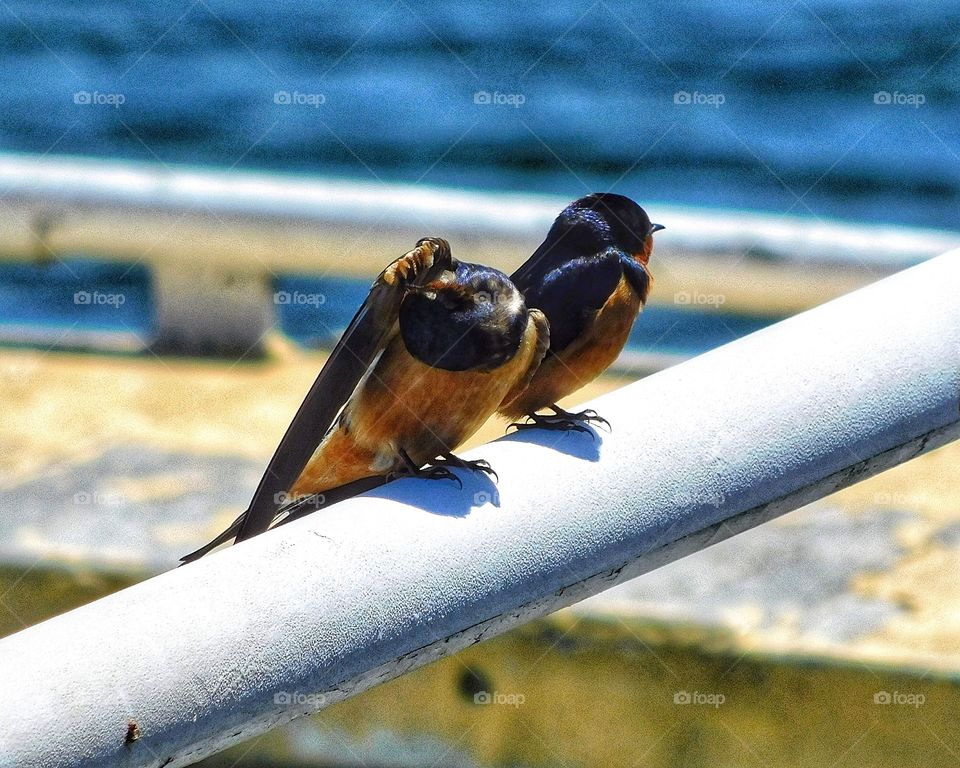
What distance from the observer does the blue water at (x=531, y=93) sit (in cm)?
1126

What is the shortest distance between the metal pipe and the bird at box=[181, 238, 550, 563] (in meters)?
0.75

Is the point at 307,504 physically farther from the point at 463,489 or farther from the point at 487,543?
the point at 487,543

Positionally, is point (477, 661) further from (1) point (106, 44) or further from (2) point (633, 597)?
(1) point (106, 44)

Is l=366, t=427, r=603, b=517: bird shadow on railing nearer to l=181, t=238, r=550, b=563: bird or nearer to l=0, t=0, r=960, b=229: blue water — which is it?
l=181, t=238, r=550, b=563: bird

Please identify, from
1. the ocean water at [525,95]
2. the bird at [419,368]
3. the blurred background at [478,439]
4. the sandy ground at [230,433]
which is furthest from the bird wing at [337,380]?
the ocean water at [525,95]

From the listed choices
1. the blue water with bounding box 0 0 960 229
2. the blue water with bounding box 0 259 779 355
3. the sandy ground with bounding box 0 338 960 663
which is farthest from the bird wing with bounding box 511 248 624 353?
the blue water with bounding box 0 0 960 229

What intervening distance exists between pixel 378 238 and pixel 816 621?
1771 mm

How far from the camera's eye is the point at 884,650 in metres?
2.84

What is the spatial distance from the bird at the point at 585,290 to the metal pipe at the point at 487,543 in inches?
51.3

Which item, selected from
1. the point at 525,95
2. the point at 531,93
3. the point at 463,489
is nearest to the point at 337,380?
the point at 463,489

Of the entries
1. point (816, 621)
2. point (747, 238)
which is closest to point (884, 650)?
point (816, 621)

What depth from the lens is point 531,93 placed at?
12875 millimetres

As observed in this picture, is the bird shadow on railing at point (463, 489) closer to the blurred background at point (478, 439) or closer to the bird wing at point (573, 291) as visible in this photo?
the bird wing at point (573, 291)

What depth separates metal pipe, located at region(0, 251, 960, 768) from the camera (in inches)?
40.6
